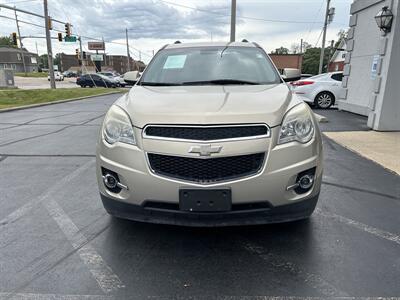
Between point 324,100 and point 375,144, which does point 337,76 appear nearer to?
point 324,100

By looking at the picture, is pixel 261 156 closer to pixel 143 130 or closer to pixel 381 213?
pixel 143 130

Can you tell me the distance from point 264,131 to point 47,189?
10.1 feet

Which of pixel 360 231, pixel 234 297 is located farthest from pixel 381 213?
pixel 234 297

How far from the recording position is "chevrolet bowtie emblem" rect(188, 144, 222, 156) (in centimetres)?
250

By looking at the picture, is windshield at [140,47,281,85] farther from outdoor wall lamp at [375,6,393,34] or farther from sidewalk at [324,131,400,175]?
outdoor wall lamp at [375,6,393,34]

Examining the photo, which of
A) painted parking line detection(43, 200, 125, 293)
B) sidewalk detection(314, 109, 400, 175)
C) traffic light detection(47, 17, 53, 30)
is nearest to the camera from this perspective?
painted parking line detection(43, 200, 125, 293)

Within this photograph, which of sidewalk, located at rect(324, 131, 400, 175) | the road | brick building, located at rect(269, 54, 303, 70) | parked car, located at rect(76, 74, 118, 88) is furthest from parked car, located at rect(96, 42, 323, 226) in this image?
brick building, located at rect(269, 54, 303, 70)

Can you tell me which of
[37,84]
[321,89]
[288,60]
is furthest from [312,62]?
[321,89]

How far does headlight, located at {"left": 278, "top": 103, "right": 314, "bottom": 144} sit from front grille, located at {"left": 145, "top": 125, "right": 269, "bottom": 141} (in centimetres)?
16

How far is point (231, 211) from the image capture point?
2570 mm

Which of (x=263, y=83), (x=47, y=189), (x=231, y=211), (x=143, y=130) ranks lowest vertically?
(x=47, y=189)

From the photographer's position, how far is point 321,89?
12586 mm

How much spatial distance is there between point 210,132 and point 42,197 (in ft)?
8.54

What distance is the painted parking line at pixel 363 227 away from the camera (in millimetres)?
3111
